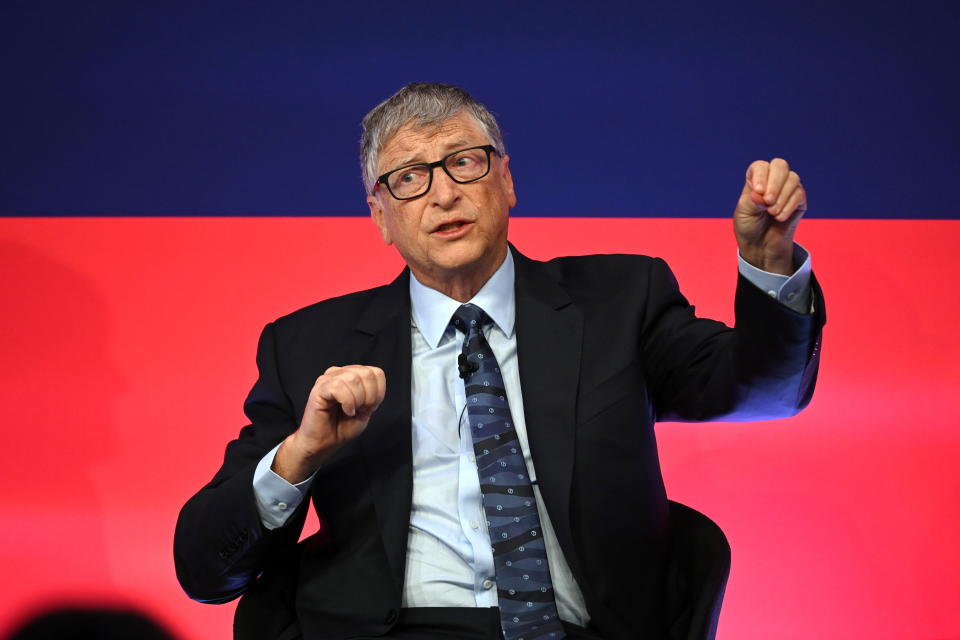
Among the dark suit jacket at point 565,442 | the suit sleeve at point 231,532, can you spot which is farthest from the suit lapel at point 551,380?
the suit sleeve at point 231,532

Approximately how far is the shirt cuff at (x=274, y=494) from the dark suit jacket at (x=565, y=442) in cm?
2

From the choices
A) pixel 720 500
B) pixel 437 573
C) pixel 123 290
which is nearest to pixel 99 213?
pixel 123 290

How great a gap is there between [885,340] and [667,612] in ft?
3.45

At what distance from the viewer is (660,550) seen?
1736mm

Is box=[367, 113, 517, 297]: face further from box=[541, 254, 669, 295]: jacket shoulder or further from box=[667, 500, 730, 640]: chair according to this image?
box=[667, 500, 730, 640]: chair

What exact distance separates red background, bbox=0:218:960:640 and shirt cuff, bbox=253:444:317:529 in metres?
0.78

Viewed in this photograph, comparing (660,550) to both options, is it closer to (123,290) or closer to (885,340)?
(885,340)

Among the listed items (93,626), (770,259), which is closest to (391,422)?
(770,259)

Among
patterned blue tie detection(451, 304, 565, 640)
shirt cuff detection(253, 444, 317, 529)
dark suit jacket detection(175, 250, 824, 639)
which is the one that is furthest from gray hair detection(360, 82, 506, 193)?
shirt cuff detection(253, 444, 317, 529)

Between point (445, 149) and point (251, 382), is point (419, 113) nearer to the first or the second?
point (445, 149)

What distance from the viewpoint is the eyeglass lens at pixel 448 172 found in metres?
1.94

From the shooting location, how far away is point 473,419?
1.76m

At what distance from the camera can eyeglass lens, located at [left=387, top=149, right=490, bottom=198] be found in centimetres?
194

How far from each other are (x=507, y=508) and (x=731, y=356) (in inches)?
17.8
